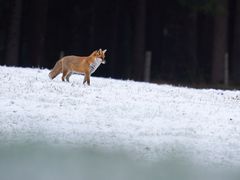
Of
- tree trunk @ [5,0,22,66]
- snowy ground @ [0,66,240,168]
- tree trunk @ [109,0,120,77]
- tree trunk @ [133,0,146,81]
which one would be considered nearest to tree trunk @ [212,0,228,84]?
tree trunk @ [133,0,146,81]

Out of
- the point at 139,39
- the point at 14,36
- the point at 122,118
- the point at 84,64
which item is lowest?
the point at 122,118

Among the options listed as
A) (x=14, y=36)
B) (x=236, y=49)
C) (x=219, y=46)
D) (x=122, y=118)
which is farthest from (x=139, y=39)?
(x=122, y=118)

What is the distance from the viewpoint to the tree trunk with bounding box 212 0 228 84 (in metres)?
33.2

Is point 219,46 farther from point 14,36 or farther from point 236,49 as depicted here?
point 14,36

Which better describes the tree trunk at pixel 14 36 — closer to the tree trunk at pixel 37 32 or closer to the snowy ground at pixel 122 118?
the tree trunk at pixel 37 32

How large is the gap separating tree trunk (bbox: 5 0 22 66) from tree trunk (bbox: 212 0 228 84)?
8.93 metres

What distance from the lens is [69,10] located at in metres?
42.0

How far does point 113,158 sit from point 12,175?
6.29 feet

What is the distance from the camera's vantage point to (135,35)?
36094mm

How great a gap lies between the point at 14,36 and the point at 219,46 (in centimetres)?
944

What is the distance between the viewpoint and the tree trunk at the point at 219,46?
3325 centimetres

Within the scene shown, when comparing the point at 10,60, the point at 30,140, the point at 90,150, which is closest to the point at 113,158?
the point at 90,150

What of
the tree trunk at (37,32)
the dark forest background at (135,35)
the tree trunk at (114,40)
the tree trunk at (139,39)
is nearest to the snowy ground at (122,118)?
the dark forest background at (135,35)

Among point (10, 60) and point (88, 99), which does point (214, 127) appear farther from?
point (10, 60)
